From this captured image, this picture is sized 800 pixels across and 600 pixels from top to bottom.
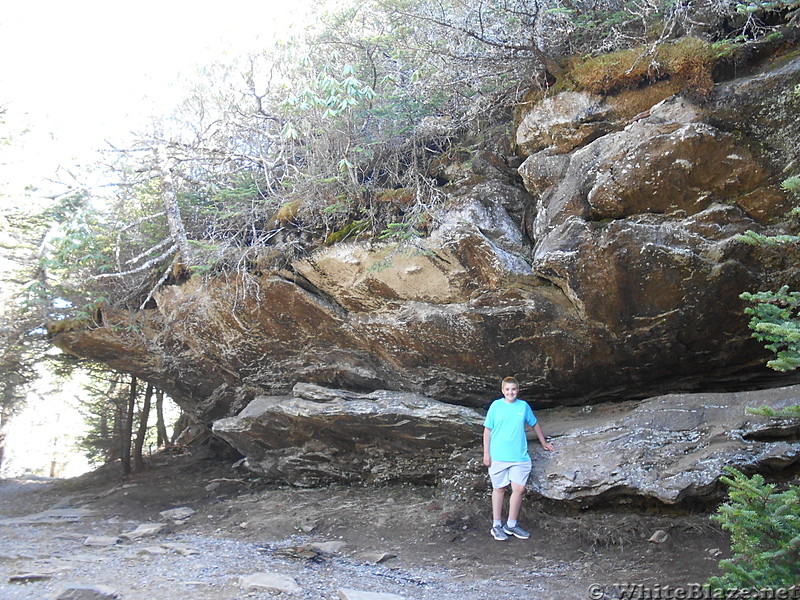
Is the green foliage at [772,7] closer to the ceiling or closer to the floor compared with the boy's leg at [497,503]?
closer to the ceiling

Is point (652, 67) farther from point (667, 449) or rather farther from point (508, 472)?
point (508, 472)

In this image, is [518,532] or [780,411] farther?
Result: [518,532]

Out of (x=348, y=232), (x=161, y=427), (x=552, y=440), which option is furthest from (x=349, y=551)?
(x=161, y=427)

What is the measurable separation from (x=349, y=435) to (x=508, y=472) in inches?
107

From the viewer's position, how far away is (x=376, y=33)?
7832 millimetres

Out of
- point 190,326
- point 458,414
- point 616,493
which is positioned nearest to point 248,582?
point 458,414

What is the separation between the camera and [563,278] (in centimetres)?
575

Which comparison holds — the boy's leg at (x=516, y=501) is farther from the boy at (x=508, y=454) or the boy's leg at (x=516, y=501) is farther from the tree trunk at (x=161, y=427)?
the tree trunk at (x=161, y=427)

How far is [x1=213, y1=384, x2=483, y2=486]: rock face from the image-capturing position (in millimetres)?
6789

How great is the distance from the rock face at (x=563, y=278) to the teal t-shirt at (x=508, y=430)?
986 millimetres

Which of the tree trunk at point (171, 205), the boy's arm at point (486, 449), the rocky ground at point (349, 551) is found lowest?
the rocky ground at point (349, 551)

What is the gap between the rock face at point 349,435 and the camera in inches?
267

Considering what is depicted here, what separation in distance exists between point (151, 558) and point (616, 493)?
4.95 m

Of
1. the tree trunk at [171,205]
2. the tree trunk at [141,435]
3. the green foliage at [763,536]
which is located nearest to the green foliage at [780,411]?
the green foliage at [763,536]
